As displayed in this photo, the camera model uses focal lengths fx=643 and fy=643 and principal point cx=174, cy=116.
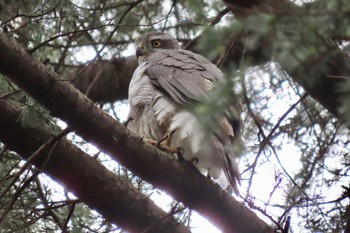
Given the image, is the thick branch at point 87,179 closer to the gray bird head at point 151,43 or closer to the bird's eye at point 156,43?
the gray bird head at point 151,43

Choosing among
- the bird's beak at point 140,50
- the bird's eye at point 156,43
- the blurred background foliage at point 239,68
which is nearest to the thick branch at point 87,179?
the blurred background foliage at point 239,68

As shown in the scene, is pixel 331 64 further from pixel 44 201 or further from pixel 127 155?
pixel 44 201

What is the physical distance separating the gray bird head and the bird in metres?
1.08

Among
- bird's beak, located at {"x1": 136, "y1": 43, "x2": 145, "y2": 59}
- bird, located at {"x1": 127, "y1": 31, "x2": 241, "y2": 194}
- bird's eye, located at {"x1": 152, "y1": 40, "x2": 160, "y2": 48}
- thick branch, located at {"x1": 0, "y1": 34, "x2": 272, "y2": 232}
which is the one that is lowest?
thick branch, located at {"x1": 0, "y1": 34, "x2": 272, "y2": 232}

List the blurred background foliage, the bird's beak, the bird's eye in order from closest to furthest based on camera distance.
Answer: the blurred background foliage → the bird's beak → the bird's eye

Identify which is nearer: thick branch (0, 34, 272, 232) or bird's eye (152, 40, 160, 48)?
thick branch (0, 34, 272, 232)

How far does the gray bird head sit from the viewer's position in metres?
6.04

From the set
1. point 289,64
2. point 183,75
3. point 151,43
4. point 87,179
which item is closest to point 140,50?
point 151,43

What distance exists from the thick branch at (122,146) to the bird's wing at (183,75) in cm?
58

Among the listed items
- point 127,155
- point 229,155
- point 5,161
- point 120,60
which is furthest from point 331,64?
point 120,60

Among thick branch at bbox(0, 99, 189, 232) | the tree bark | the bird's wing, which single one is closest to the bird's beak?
the tree bark

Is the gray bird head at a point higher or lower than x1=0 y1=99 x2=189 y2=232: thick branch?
higher

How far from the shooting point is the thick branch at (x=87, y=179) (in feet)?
12.9

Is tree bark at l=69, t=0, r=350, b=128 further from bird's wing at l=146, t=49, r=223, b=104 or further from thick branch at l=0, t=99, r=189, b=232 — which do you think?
thick branch at l=0, t=99, r=189, b=232
